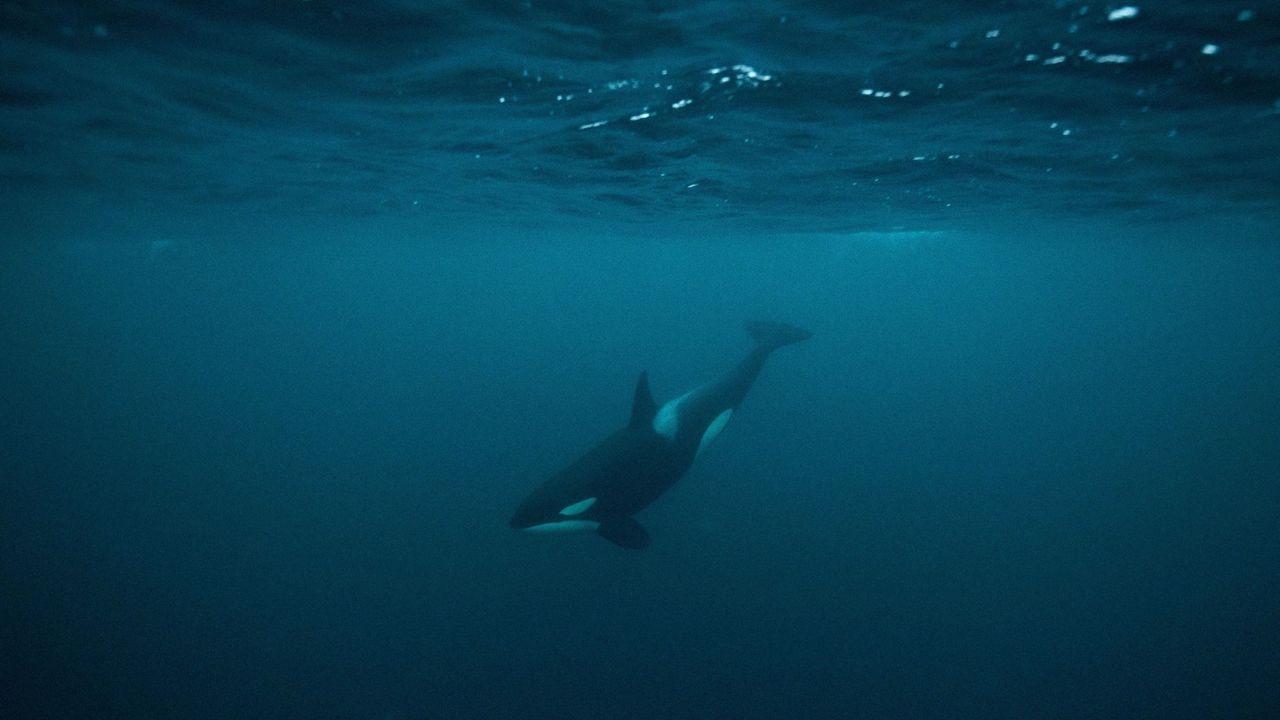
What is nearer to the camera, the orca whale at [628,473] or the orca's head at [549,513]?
the orca's head at [549,513]

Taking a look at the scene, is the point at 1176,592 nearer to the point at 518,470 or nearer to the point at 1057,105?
the point at 1057,105

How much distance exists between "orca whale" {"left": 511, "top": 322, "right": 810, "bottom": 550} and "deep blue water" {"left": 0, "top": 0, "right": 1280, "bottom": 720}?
4284 millimetres

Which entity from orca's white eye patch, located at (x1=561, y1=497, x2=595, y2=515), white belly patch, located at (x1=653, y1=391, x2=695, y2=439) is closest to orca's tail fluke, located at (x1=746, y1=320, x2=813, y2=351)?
white belly patch, located at (x1=653, y1=391, x2=695, y2=439)

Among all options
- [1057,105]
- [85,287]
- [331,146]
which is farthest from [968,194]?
[85,287]

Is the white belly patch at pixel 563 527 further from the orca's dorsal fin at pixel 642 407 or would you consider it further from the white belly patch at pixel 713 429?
the white belly patch at pixel 713 429

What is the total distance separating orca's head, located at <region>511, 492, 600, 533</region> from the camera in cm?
1026

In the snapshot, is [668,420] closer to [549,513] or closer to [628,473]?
[628,473]

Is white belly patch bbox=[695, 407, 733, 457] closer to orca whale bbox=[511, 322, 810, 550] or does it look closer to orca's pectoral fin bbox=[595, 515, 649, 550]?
orca whale bbox=[511, 322, 810, 550]

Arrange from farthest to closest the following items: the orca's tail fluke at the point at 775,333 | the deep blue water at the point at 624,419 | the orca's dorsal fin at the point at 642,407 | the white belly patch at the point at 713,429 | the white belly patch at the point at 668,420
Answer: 1. the orca's tail fluke at the point at 775,333
2. the white belly patch at the point at 713,429
3. the white belly patch at the point at 668,420
4. the orca's dorsal fin at the point at 642,407
5. the deep blue water at the point at 624,419

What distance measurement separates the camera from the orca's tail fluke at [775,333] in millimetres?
16109

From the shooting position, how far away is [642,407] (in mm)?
11609

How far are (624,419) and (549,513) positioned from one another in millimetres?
20252

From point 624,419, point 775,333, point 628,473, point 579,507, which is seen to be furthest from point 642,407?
point 624,419

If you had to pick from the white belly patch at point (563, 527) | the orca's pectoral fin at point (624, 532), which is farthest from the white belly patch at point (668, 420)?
the white belly patch at point (563, 527)
